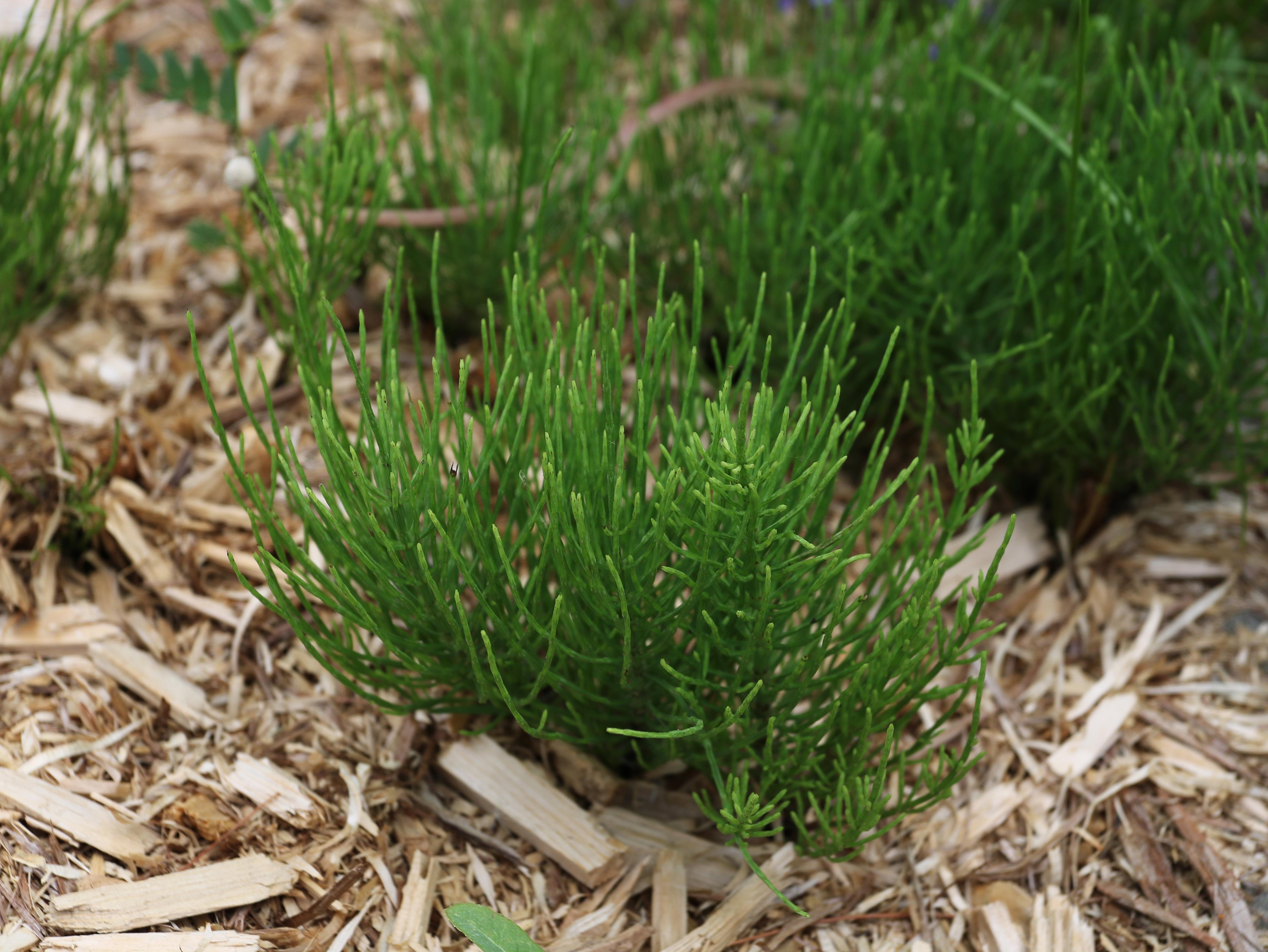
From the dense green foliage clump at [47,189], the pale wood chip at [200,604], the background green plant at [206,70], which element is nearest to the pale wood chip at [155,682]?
the pale wood chip at [200,604]

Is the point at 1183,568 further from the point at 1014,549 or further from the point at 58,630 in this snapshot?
the point at 58,630

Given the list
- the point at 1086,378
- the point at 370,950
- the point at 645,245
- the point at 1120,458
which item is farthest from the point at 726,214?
the point at 370,950

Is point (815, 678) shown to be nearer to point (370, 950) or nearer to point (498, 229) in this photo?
point (370, 950)

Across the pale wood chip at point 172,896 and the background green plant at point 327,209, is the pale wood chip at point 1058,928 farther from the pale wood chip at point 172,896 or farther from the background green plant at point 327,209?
the background green plant at point 327,209

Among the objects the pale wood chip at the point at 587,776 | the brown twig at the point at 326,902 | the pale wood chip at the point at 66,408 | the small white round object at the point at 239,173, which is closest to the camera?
the brown twig at the point at 326,902

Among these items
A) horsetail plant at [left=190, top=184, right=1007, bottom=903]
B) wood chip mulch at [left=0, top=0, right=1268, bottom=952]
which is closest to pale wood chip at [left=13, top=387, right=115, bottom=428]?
wood chip mulch at [left=0, top=0, right=1268, bottom=952]

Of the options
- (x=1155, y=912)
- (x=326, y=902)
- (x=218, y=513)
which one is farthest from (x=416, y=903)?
(x=1155, y=912)
